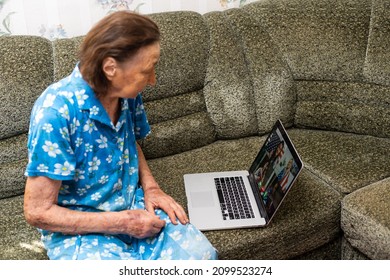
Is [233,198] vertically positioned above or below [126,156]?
below

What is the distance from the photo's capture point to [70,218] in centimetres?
132

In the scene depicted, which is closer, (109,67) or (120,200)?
(109,67)

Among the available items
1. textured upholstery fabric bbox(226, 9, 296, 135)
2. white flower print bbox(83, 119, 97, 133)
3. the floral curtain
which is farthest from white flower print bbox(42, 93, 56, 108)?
textured upholstery fabric bbox(226, 9, 296, 135)

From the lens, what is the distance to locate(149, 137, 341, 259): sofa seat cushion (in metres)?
1.54

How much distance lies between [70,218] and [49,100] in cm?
31

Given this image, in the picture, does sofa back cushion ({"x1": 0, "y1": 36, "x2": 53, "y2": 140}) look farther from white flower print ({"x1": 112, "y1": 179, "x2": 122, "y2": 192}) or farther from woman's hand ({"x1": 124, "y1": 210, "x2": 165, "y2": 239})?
woman's hand ({"x1": 124, "y1": 210, "x2": 165, "y2": 239})

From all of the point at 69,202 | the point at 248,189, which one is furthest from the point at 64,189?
the point at 248,189

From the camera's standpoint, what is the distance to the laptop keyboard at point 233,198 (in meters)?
1.59

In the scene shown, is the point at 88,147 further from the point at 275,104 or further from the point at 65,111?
the point at 275,104

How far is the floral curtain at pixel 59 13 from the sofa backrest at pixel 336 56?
17.4 inches

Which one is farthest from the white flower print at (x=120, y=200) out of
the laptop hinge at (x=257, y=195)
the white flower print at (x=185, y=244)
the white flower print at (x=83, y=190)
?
the laptop hinge at (x=257, y=195)

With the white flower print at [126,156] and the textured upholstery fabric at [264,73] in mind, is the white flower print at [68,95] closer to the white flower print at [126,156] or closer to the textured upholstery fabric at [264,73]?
the white flower print at [126,156]

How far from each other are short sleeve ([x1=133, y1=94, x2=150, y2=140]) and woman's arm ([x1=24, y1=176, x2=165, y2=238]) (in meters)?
0.30

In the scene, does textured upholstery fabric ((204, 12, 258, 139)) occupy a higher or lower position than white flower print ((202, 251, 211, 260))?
higher
